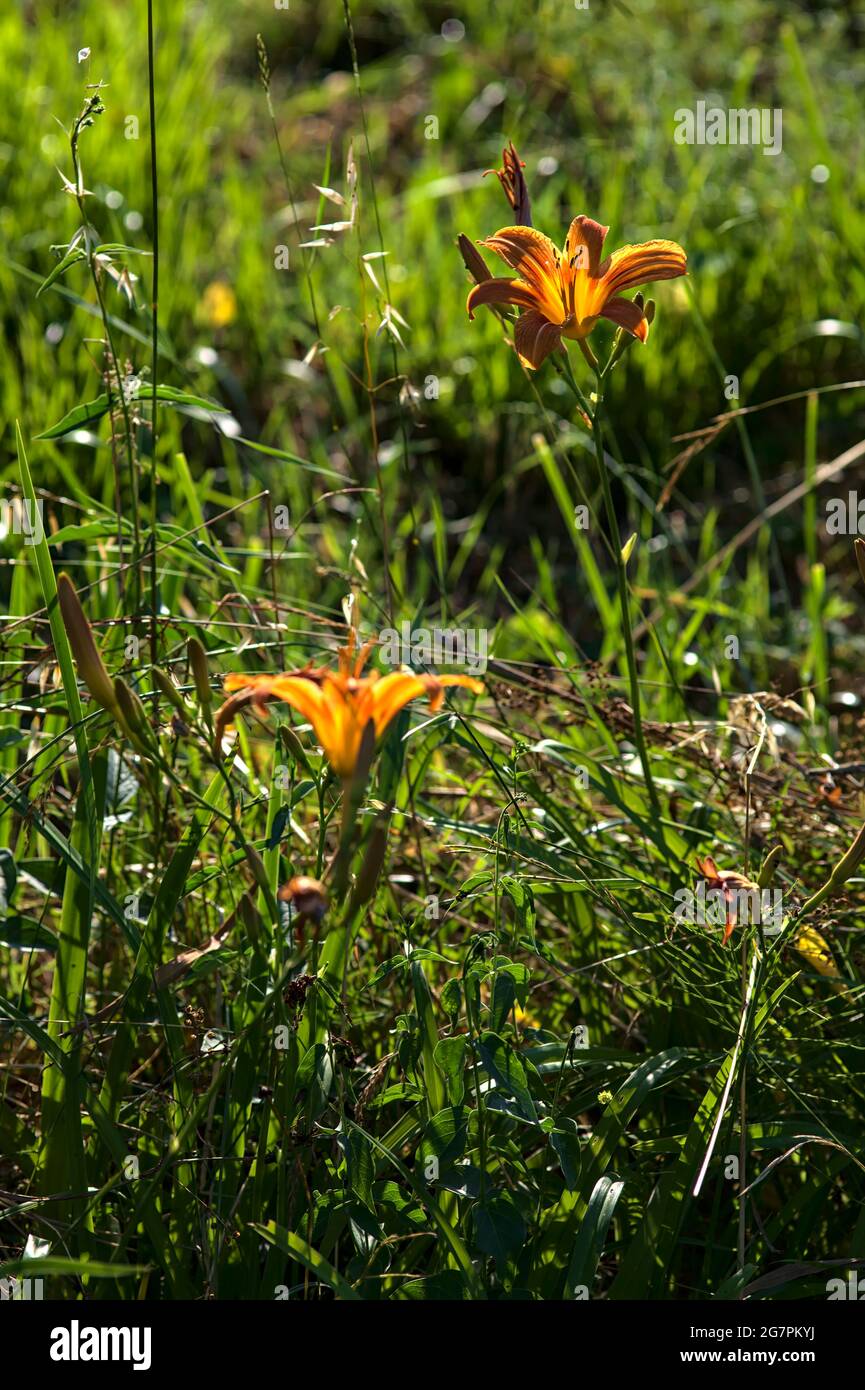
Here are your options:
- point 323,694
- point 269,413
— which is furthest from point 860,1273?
point 269,413

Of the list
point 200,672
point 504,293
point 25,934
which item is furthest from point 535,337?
point 25,934

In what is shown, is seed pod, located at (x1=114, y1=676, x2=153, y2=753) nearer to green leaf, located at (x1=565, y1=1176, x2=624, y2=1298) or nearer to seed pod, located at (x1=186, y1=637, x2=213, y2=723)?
seed pod, located at (x1=186, y1=637, x2=213, y2=723)

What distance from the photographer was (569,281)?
4.21 feet

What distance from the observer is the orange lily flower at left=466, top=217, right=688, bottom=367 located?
1276mm

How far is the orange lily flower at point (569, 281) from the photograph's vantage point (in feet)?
4.19

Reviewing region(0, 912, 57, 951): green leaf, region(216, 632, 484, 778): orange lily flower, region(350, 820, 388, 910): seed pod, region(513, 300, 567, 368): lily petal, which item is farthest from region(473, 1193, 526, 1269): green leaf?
region(513, 300, 567, 368): lily petal

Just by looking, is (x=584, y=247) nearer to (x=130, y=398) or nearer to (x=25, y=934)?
(x=130, y=398)

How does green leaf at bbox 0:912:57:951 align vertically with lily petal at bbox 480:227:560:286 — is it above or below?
below

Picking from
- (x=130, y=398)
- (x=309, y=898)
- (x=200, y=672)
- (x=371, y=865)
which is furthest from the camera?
(x=130, y=398)

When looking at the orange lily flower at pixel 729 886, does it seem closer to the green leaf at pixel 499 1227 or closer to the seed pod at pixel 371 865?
the green leaf at pixel 499 1227

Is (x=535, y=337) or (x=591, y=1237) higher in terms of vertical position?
(x=535, y=337)

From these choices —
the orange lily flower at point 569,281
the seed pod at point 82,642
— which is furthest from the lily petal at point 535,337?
the seed pod at point 82,642
